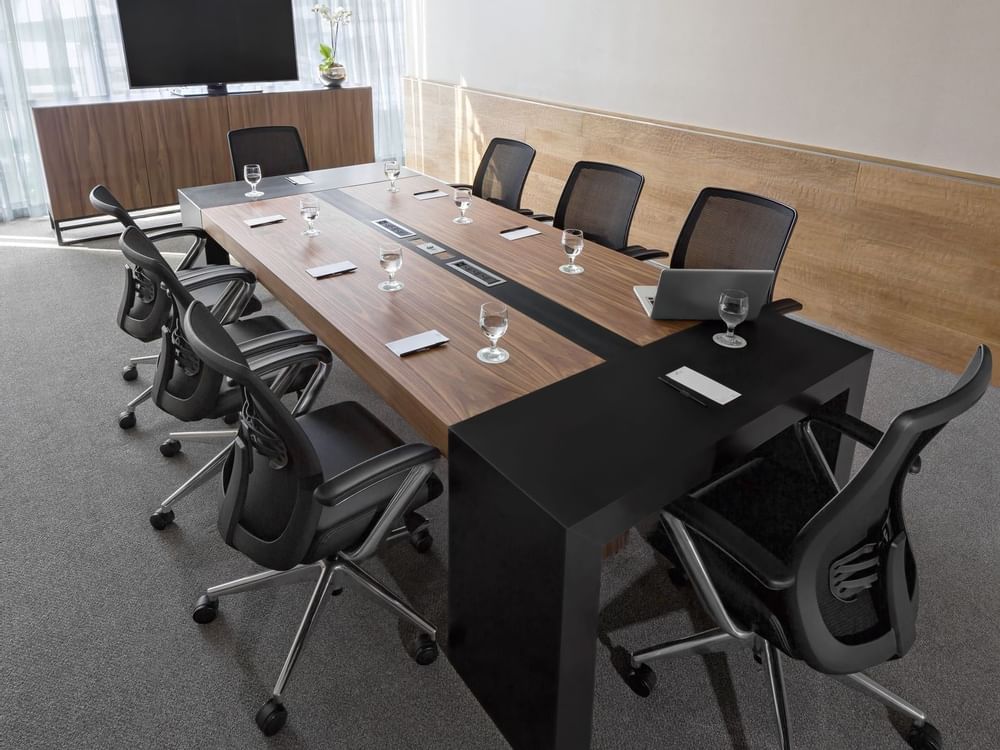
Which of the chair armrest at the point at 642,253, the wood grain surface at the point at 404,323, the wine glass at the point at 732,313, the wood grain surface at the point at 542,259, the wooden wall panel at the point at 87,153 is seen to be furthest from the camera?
the wooden wall panel at the point at 87,153

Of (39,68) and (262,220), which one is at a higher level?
(39,68)

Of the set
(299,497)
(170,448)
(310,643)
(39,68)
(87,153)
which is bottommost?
(310,643)

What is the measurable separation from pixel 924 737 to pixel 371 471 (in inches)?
60.3

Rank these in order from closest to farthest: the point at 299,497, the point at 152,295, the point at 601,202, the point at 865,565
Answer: the point at 865,565 → the point at 299,497 → the point at 152,295 → the point at 601,202

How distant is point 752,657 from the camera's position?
7.15ft

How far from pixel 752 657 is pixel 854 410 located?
2.62 ft

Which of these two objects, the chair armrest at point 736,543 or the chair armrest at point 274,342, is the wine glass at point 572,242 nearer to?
the chair armrest at point 274,342

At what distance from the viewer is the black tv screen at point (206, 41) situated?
5535 millimetres

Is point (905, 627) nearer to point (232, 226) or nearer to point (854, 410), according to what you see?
point (854, 410)

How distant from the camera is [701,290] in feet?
7.80

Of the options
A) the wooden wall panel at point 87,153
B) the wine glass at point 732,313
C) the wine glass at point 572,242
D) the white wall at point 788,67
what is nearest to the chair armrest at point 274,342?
the wine glass at point 572,242

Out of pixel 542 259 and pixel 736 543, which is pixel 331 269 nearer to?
pixel 542 259

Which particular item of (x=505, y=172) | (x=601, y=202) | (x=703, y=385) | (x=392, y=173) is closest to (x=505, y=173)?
(x=505, y=172)

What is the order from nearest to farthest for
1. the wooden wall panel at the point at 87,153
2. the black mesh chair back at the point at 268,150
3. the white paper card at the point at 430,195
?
the white paper card at the point at 430,195
the black mesh chair back at the point at 268,150
the wooden wall panel at the point at 87,153
